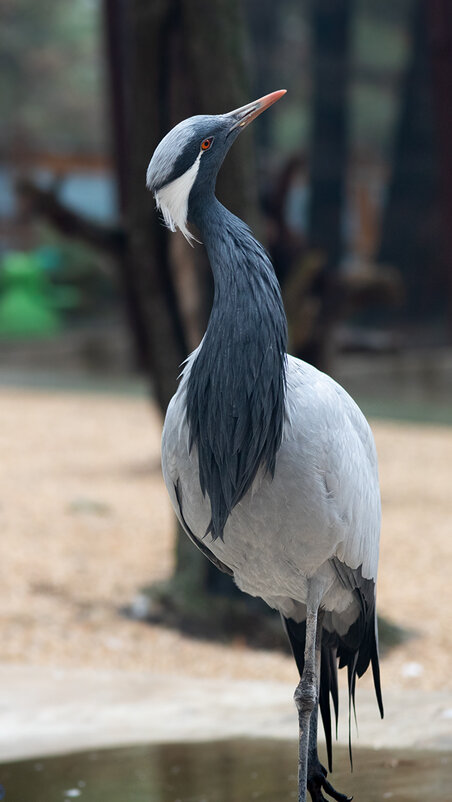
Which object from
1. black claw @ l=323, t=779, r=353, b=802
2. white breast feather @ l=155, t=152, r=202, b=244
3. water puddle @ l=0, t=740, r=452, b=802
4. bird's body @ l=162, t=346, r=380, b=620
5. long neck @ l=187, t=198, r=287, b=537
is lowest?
water puddle @ l=0, t=740, r=452, b=802

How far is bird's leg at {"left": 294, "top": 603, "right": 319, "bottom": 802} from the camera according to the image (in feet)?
9.76

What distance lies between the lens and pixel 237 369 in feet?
9.03

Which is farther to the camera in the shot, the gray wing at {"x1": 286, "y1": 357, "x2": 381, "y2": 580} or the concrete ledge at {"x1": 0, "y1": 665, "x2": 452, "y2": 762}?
the concrete ledge at {"x1": 0, "y1": 665, "x2": 452, "y2": 762}

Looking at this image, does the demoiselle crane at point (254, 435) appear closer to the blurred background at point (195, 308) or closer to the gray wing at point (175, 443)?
the gray wing at point (175, 443)

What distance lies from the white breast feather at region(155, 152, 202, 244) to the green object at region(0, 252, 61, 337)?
15.5 m

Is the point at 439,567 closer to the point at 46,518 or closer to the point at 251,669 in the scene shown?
the point at 251,669

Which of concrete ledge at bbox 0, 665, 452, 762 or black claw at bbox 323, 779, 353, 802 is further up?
black claw at bbox 323, 779, 353, 802

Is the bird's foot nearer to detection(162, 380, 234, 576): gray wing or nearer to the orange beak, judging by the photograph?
detection(162, 380, 234, 576): gray wing

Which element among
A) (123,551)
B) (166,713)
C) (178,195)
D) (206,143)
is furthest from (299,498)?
(123,551)

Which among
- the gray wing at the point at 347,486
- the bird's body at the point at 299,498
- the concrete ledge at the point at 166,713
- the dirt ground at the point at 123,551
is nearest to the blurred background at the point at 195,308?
the dirt ground at the point at 123,551

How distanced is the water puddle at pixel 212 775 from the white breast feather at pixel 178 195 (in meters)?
1.92

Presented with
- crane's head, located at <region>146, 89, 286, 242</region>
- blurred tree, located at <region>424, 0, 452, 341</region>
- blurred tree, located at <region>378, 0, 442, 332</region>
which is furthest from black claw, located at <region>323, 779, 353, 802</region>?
→ blurred tree, located at <region>378, 0, 442, 332</region>

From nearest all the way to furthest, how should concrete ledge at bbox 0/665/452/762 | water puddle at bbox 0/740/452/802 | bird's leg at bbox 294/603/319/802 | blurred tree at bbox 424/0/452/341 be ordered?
bird's leg at bbox 294/603/319/802, water puddle at bbox 0/740/452/802, concrete ledge at bbox 0/665/452/762, blurred tree at bbox 424/0/452/341

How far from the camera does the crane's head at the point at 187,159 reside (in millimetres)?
2752
